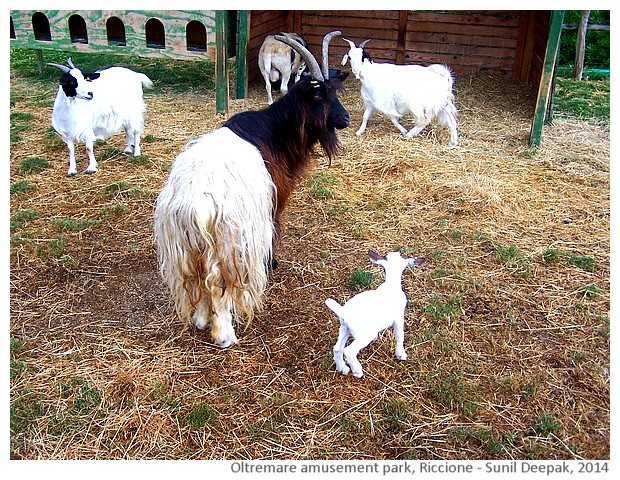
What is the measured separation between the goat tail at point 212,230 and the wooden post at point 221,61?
448cm

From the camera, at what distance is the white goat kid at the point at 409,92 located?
274 inches

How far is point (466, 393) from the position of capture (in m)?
3.25

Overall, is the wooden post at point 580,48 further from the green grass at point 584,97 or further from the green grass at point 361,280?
the green grass at point 361,280

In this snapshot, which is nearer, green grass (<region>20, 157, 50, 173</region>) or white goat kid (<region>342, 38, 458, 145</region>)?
green grass (<region>20, 157, 50, 173</region>)

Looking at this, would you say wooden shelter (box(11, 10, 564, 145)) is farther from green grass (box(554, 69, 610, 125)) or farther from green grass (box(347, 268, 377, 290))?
green grass (box(347, 268, 377, 290))

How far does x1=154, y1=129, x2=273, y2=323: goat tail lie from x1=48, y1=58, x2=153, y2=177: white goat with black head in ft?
9.73

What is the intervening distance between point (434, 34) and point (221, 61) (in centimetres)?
459

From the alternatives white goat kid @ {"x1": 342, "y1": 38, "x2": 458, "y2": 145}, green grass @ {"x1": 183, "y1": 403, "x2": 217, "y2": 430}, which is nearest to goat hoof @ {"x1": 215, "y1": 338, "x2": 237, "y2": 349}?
green grass @ {"x1": 183, "y1": 403, "x2": 217, "y2": 430}

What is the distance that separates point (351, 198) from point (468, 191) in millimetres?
1206

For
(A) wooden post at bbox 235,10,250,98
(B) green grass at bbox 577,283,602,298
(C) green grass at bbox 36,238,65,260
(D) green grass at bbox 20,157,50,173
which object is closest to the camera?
(B) green grass at bbox 577,283,602,298

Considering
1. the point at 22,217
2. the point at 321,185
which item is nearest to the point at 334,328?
the point at 321,185

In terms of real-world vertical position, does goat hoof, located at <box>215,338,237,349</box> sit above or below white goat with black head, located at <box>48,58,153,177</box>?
below

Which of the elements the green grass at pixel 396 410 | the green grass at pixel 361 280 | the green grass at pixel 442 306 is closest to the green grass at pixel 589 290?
the green grass at pixel 442 306

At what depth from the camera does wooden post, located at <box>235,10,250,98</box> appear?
8094 millimetres
